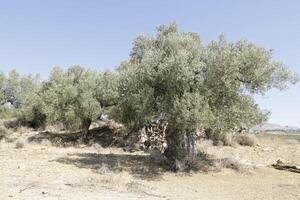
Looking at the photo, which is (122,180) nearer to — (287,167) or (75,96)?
(287,167)

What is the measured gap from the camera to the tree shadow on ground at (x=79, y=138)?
1120 inches

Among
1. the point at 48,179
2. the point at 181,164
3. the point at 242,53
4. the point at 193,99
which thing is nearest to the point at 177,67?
the point at 193,99

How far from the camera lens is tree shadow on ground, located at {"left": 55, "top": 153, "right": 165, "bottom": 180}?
16.2m

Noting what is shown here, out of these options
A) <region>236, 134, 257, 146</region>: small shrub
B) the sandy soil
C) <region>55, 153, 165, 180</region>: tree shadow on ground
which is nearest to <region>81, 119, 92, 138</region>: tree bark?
the sandy soil

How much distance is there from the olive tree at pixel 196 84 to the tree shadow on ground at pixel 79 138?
36.5 feet

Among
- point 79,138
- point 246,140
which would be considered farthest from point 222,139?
point 79,138

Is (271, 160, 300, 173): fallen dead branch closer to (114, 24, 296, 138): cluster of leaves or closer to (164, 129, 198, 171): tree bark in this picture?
(114, 24, 296, 138): cluster of leaves

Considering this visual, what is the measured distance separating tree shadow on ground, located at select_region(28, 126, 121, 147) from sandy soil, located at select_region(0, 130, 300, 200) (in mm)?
7728

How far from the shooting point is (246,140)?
27.2m

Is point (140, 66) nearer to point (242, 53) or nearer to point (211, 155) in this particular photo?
point (242, 53)

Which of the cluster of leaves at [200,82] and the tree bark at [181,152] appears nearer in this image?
the cluster of leaves at [200,82]

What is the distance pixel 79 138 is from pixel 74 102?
9.26ft

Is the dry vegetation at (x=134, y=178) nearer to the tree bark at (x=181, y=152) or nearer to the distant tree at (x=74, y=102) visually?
the tree bark at (x=181, y=152)

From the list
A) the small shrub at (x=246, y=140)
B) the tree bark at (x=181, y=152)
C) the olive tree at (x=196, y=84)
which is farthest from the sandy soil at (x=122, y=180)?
the small shrub at (x=246, y=140)
